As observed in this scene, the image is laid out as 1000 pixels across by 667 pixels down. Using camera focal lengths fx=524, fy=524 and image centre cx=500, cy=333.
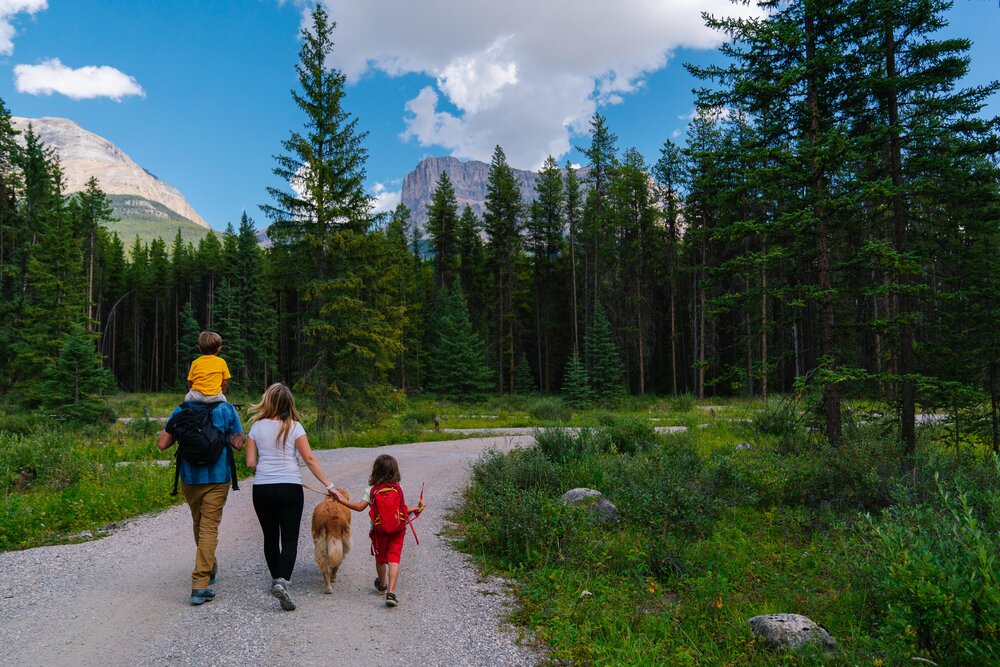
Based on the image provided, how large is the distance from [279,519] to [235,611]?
0.80 metres

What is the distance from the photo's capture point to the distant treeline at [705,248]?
10273 mm

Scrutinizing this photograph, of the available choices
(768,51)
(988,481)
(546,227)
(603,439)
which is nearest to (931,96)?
(768,51)

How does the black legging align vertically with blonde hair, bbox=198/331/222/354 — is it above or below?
below

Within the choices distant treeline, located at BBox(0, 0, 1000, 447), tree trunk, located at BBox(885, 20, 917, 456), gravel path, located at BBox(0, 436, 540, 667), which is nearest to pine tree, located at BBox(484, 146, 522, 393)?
distant treeline, located at BBox(0, 0, 1000, 447)

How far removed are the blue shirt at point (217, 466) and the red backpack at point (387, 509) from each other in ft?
4.50

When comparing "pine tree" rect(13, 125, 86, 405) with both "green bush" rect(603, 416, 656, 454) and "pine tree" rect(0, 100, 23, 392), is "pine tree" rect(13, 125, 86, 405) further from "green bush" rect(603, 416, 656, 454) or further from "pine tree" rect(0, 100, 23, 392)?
"green bush" rect(603, 416, 656, 454)

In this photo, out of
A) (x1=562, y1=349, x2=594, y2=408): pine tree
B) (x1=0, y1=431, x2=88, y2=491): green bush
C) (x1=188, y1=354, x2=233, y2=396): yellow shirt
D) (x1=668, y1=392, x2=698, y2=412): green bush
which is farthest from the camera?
(x1=562, y1=349, x2=594, y2=408): pine tree

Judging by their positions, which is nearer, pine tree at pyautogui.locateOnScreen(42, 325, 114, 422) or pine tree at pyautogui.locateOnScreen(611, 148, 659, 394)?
pine tree at pyautogui.locateOnScreen(42, 325, 114, 422)

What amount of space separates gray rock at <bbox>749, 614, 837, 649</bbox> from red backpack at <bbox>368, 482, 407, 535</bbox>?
10.5 ft

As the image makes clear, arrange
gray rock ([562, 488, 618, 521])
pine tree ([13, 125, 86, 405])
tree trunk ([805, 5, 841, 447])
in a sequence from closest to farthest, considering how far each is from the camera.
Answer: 1. gray rock ([562, 488, 618, 521])
2. tree trunk ([805, 5, 841, 447])
3. pine tree ([13, 125, 86, 405])

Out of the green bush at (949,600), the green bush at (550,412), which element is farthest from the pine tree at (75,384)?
the green bush at (949,600)

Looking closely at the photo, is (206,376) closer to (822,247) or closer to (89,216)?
(822,247)

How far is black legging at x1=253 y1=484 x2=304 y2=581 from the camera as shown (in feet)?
15.5

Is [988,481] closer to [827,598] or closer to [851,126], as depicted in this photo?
[827,598]
